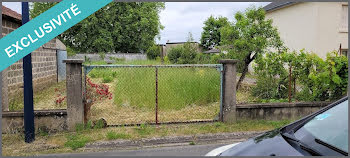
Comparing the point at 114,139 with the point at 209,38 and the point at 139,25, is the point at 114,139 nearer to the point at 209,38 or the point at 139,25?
the point at 139,25

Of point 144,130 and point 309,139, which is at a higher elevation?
point 309,139

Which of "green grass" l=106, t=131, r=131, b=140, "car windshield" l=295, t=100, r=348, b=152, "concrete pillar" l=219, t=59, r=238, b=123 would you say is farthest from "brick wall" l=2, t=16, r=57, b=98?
"car windshield" l=295, t=100, r=348, b=152

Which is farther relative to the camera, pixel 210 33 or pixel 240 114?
pixel 210 33

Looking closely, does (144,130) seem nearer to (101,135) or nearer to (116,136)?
(116,136)

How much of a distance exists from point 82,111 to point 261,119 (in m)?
4.35

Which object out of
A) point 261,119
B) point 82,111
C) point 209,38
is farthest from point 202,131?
point 209,38

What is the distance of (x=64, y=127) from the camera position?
5.91 metres

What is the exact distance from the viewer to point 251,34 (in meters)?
9.82

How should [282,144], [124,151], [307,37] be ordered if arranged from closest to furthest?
1. [282,144]
2. [124,151]
3. [307,37]

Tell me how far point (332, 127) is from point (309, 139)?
0.35m

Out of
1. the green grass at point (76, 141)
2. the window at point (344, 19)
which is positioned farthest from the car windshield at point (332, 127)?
the window at point (344, 19)

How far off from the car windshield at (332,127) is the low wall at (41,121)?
4922 mm

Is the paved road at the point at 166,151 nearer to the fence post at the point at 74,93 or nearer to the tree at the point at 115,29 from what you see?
the fence post at the point at 74,93

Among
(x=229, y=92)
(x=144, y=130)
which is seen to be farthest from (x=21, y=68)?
(x=229, y=92)
